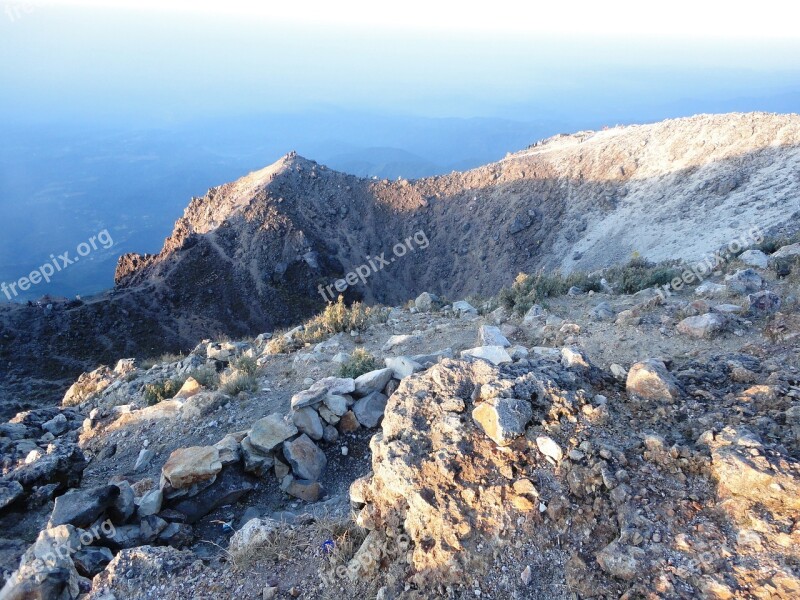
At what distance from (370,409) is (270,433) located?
1.20 metres

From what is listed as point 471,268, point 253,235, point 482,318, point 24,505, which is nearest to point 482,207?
point 471,268

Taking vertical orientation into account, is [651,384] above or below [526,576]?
above

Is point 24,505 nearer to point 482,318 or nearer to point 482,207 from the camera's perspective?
point 482,318

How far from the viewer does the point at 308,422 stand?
230 inches

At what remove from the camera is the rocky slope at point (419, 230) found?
2212 centimetres

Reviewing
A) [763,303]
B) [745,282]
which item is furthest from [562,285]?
[763,303]

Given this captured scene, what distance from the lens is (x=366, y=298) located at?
1196 inches

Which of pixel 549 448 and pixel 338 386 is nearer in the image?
pixel 549 448

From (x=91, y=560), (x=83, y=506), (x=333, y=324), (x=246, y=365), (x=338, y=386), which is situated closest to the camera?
(x=91, y=560)

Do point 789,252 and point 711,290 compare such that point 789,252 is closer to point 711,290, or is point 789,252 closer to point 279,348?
point 711,290

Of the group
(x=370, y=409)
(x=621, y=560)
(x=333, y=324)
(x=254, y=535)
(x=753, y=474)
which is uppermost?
(x=753, y=474)

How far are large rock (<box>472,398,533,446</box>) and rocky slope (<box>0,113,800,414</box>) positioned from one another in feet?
61.9

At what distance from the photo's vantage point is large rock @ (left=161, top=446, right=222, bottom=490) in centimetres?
515

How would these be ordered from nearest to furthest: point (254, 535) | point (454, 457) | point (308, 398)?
point (454, 457) < point (254, 535) < point (308, 398)
